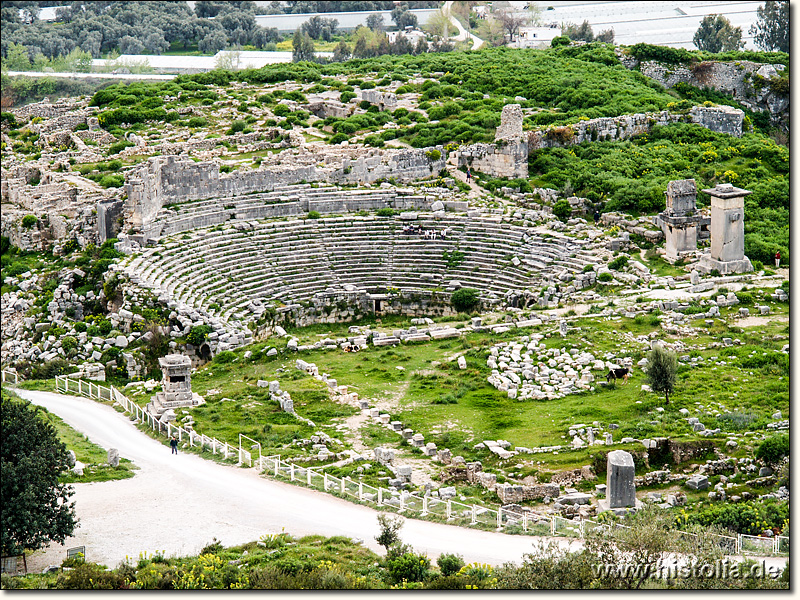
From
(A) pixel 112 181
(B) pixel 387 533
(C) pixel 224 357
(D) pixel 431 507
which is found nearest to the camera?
(B) pixel 387 533

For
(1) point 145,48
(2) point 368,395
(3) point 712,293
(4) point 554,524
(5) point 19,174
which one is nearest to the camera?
(4) point 554,524

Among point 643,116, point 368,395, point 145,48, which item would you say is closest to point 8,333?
point 368,395

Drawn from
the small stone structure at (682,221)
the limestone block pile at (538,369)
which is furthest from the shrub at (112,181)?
the small stone structure at (682,221)

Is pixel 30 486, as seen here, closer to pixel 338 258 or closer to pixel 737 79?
pixel 338 258

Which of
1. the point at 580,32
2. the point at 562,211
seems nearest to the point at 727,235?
the point at 562,211

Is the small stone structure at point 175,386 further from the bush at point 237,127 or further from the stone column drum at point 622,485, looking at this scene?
the bush at point 237,127

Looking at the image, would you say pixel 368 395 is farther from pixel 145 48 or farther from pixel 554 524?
pixel 145 48
